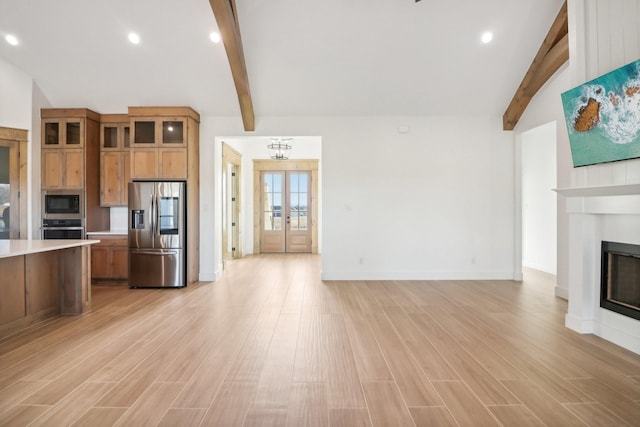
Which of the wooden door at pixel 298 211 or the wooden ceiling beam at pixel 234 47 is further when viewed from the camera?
the wooden door at pixel 298 211

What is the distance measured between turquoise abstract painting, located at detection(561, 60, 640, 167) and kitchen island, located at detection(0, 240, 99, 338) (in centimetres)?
522

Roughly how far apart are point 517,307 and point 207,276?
4654mm

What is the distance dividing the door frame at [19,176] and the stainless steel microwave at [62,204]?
26cm

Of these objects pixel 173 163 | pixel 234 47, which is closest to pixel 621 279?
pixel 234 47

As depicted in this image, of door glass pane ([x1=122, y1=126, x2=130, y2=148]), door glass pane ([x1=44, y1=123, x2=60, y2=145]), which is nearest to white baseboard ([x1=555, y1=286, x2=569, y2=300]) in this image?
door glass pane ([x1=122, y1=126, x2=130, y2=148])

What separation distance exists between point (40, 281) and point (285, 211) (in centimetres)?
606

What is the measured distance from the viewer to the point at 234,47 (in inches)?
166

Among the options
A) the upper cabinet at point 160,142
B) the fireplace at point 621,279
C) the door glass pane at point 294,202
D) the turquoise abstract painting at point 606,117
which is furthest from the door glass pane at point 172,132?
the fireplace at point 621,279

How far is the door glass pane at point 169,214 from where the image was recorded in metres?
5.36

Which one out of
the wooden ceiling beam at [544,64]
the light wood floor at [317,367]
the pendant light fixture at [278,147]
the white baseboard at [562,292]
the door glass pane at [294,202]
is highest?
the wooden ceiling beam at [544,64]

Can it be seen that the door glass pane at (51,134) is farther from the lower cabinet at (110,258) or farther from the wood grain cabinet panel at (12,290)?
the wood grain cabinet panel at (12,290)

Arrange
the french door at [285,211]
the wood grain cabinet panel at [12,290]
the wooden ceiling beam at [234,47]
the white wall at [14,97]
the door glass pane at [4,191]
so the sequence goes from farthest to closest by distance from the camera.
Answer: the french door at [285,211] → the door glass pane at [4,191] → the white wall at [14,97] → the wooden ceiling beam at [234,47] → the wood grain cabinet panel at [12,290]

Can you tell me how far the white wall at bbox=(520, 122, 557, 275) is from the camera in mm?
6492

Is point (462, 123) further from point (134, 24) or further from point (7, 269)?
point (7, 269)
